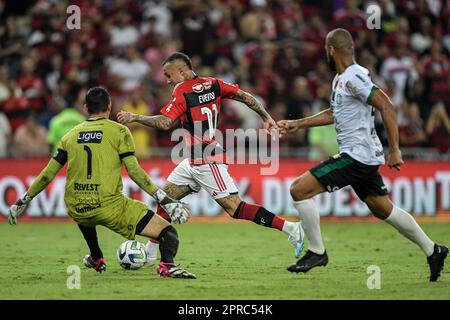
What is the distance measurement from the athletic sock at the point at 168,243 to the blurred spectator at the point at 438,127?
10.4m

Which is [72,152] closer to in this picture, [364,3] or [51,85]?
[51,85]

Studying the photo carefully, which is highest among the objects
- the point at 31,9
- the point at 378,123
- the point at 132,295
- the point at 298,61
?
the point at 31,9

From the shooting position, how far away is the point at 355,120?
9414 mm

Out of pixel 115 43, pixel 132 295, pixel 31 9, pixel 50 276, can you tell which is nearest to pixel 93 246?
pixel 50 276

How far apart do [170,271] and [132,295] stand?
126 cm

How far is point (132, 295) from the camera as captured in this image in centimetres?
856

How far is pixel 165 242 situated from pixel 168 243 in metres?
0.04

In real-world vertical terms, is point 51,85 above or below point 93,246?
above

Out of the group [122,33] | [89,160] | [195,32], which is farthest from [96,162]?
[195,32]

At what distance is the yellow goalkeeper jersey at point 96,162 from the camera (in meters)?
9.73

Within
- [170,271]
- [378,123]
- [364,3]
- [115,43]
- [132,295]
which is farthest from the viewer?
[364,3]

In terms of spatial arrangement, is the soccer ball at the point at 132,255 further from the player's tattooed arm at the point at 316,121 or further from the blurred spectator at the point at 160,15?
the blurred spectator at the point at 160,15

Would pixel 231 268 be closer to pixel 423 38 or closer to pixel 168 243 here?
pixel 168 243

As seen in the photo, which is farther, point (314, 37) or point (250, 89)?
point (314, 37)
